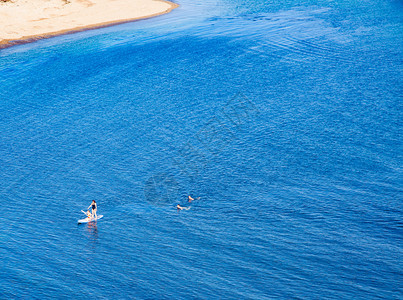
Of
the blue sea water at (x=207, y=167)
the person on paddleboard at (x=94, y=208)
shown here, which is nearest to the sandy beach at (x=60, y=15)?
the blue sea water at (x=207, y=167)

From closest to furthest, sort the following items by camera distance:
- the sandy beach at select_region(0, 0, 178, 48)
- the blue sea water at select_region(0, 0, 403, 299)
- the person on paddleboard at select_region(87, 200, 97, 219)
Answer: the blue sea water at select_region(0, 0, 403, 299) → the person on paddleboard at select_region(87, 200, 97, 219) → the sandy beach at select_region(0, 0, 178, 48)

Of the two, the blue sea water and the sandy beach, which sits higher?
the sandy beach

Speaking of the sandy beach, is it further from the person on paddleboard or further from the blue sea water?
the person on paddleboard

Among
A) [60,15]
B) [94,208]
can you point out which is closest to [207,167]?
[94,208]

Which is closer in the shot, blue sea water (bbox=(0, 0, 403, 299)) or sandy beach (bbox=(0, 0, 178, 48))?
blue sea water (bbox=(0, 0, 403, 299))

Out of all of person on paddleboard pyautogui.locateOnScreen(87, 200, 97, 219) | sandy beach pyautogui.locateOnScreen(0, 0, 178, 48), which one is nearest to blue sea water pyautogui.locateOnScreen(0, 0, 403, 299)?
person on paddleboard pyautogui.locateOnScreen(87, 200, 97, 219)

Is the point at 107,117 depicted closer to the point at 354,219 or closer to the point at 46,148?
the point at 46,148
